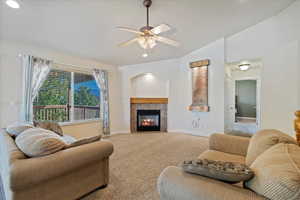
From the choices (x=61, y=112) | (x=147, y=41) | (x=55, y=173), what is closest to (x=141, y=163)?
(x=55, y=173)

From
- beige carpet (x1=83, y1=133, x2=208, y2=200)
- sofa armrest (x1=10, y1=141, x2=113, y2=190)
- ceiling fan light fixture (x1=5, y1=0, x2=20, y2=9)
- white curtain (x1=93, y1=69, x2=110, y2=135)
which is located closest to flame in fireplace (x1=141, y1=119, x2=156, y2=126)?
white curtain (x1=93, y1=69, x2=110, y2=135)

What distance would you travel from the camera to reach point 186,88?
16.3ft

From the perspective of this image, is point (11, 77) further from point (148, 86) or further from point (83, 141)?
point (148, 86)

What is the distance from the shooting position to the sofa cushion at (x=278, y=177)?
67 centimetres

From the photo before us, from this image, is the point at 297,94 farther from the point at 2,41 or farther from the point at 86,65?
Answer: the point at 2,41

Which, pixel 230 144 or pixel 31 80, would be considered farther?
pixel 31 80

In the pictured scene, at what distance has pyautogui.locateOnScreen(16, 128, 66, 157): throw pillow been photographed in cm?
138

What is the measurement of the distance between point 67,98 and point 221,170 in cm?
430

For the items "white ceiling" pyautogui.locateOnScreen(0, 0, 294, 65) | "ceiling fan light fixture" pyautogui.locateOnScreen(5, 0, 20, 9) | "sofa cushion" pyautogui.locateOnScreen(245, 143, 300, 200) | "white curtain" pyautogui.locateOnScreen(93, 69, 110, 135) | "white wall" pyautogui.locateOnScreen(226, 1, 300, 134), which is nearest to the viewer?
"sofa cushion" pyautogui.locateOnScreen(245, 143, 300, 200)

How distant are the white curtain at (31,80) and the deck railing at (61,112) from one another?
1.30ft

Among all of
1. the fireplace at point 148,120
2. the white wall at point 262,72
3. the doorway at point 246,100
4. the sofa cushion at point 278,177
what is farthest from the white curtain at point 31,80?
the doorway at point 246,100

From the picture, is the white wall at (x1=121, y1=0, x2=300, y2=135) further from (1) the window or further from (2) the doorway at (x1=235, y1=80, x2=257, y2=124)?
(2) the doorway at (x1=235, y1=80, x2=257, y2=124)

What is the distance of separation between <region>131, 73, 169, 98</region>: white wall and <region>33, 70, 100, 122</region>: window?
1.43m

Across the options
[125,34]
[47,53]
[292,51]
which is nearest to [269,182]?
[292,51]
